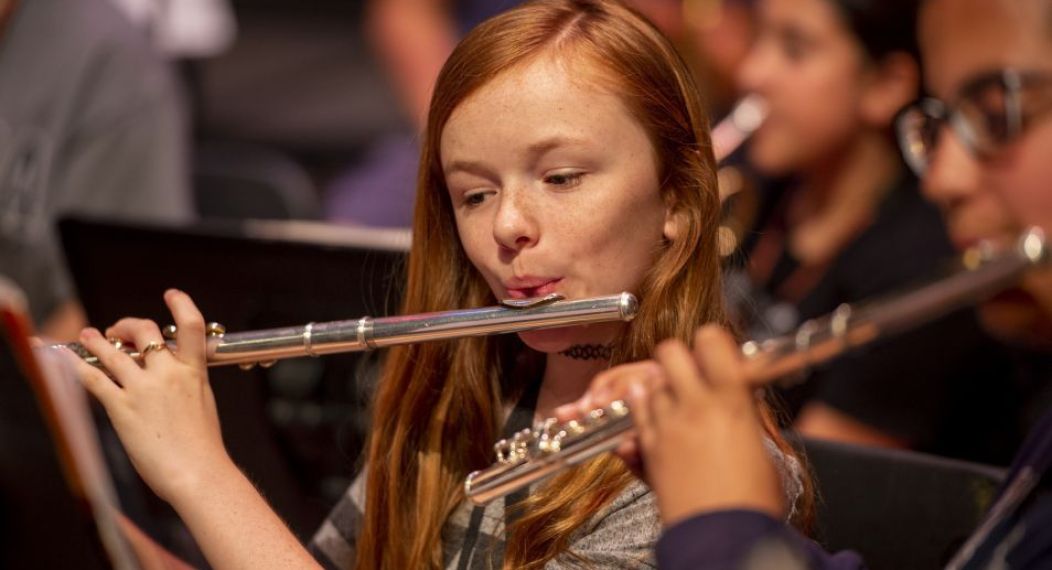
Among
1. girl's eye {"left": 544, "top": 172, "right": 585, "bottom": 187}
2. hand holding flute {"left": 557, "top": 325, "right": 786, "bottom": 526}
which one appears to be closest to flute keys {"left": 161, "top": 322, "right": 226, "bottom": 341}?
girl's eye {"left": 544, "top": 172, "right": 585, "bottom": 187}

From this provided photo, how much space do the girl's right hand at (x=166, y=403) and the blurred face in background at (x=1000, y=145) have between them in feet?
2.79

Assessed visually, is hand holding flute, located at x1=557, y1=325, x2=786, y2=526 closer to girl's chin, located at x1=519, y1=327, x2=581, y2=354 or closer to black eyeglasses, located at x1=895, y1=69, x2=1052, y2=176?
girl's chin, located at x1=519, y1=327, x2=581, y2=354

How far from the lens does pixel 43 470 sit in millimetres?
742

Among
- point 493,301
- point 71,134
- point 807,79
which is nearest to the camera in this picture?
point 493,301

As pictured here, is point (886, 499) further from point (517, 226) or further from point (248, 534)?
point (248, 534)

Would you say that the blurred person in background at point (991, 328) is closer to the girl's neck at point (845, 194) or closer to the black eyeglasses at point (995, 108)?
the black eyeglasses at point (995, 108)

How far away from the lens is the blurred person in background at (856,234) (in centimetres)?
181

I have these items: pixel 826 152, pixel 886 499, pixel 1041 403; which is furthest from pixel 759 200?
pixel 886 499

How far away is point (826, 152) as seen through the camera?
7.55ft

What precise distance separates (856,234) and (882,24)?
36 centimetres

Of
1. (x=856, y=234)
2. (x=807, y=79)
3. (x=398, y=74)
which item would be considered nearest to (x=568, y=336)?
(x=856, y=234)

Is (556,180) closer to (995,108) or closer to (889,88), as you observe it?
(995,108)

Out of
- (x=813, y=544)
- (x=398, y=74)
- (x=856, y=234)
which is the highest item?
(x=398, y=74)

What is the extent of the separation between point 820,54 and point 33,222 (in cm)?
127
